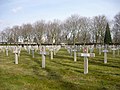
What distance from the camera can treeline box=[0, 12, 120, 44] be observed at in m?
64.4

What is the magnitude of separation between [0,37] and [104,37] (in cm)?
5519

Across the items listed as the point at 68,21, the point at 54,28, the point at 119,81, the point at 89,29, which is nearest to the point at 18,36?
the point at 54,28

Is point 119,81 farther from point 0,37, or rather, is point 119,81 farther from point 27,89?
point 0,37

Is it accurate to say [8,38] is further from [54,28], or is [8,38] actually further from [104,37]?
[104,37]

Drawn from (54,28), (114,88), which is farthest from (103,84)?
(54,28)

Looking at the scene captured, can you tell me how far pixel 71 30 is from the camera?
217 feet

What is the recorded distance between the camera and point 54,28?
71312mm

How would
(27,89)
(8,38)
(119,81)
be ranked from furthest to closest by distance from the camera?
(8,38)
(119,81)
(27,89)

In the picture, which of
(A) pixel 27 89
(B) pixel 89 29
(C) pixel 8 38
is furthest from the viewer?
(C) pixel 8 38

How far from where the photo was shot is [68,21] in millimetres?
66688

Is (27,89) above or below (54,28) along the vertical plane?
below

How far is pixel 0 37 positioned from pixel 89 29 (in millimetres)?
50728

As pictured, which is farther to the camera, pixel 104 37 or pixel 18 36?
pixel 18 36

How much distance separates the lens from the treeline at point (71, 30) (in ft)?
211
